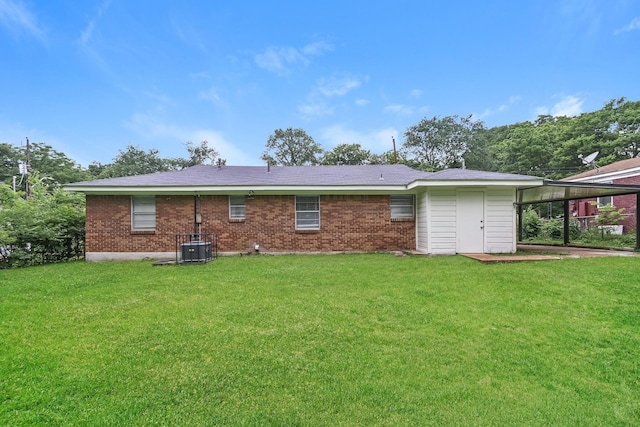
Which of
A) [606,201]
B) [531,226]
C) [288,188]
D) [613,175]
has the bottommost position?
[531,226]

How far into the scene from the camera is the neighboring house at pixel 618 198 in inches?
653

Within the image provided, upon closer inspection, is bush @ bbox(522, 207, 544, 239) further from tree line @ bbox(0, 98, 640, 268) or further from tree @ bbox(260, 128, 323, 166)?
tree @ bbox(260, 128, 323, 166)

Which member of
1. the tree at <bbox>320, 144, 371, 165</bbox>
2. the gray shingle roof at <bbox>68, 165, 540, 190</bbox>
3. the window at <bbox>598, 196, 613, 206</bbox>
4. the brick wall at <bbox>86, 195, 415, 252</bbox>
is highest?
the tree at <bbox>320, 144, 371, 165</bbox>

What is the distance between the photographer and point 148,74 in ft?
49.6

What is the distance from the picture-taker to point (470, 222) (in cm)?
991

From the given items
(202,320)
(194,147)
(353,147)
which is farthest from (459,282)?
(194,147)

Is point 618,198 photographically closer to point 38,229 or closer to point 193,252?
point 193,252

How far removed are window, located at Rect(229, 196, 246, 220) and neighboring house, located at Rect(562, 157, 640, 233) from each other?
54.3 feet

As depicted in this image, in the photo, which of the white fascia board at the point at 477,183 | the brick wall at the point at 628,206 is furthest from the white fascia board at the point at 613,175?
the white fascia board at the point at 477,183

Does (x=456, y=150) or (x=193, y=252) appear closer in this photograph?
(x=193, y=252)

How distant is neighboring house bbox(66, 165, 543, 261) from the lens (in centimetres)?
985

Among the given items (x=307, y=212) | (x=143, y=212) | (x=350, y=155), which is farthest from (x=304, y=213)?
(x=350, y=155)

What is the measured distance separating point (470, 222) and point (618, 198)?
49.6 feet

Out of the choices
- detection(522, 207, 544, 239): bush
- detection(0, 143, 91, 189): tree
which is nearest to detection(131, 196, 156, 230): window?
detection(522, 207, 544, 239): bush
